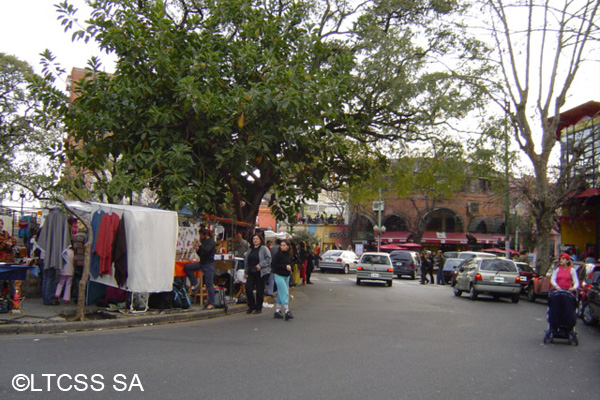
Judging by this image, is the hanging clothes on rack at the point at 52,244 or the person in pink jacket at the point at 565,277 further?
the hanging clothes on rack at the point at 52,244

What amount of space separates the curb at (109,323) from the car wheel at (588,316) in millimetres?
9118

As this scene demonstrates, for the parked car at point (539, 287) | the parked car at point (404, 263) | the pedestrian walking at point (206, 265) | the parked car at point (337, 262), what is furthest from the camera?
the parked car at point (337, 262)

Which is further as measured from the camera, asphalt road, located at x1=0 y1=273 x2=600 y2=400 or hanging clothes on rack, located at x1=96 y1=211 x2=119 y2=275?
hanging clothes on rack, located at x1=96 y1=211 x2=119 y2=275

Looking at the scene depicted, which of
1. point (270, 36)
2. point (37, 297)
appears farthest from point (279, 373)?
point (270, 36)

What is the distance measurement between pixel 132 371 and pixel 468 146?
1718 cm

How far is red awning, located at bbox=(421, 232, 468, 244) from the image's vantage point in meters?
55.9

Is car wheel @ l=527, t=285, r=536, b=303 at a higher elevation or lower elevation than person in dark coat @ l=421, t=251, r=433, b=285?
lower

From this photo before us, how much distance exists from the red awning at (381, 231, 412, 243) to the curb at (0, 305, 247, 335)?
1779 inches

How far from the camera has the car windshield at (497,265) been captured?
65.0ft

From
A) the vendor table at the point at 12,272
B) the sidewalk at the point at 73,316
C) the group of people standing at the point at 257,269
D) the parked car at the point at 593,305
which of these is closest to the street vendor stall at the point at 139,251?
the sidewalk at the point at 73,316

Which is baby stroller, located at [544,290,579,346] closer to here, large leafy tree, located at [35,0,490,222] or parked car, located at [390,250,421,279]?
large leafy tree, located at [35,0,490,222]

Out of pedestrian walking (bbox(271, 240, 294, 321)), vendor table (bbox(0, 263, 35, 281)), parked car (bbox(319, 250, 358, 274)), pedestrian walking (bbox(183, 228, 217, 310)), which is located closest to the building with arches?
parked car (bbox(319, 250, 358, 274))

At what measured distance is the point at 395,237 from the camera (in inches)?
2244

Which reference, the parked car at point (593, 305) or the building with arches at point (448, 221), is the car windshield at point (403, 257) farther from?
the parked car at point (593, 305)
